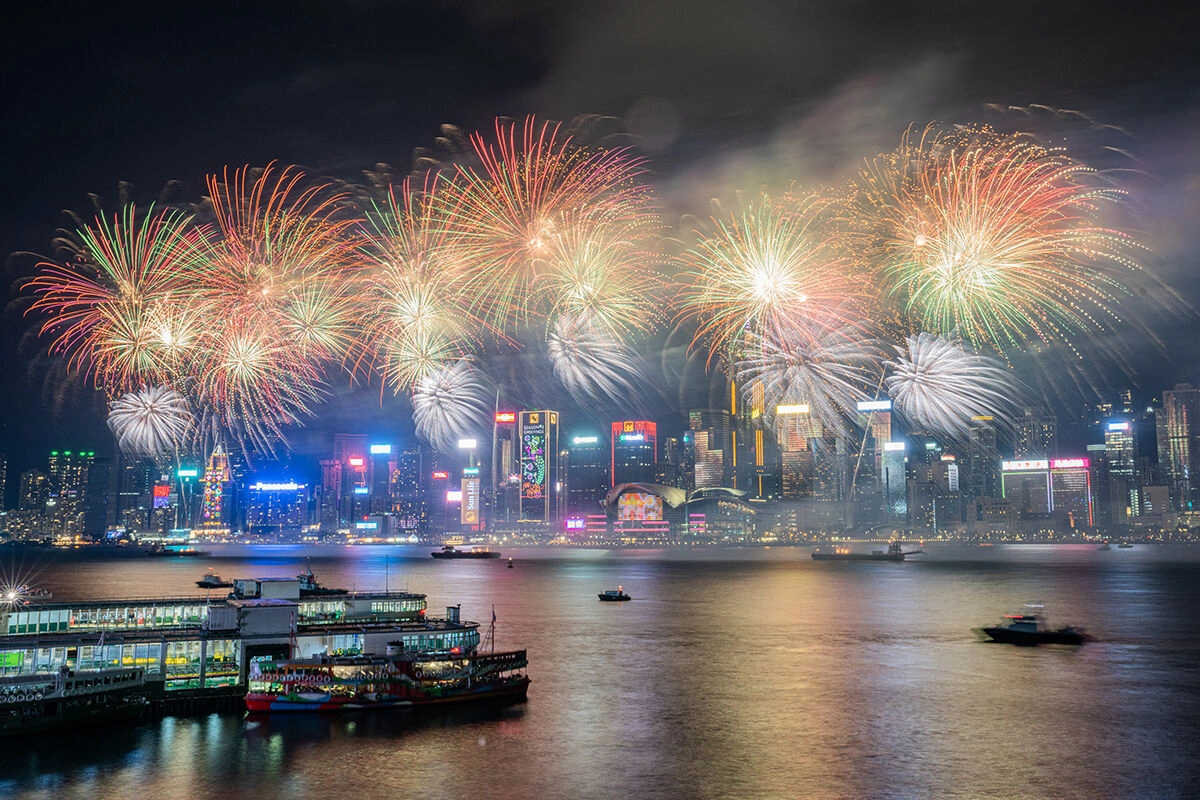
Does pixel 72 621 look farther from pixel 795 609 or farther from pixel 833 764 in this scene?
pixel 795 609

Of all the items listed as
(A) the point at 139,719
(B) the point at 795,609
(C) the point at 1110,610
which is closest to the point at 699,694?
(A) the point at 139,719

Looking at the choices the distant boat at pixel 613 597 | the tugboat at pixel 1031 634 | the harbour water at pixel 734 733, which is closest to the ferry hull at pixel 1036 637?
the tugboat at pixel 1031 634

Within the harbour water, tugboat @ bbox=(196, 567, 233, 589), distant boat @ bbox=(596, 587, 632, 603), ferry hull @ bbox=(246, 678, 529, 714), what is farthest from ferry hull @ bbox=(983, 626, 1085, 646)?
tugboat @ bbox=(196, 567, 233, 589)

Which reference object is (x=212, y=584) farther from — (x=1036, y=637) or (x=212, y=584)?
(x=1036, y=637)

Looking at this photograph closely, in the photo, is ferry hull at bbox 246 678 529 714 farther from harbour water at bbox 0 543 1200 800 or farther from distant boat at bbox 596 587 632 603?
distant boat at bbox 596 587 632 603

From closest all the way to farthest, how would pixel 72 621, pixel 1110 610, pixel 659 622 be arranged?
pixel 72 621 → pixel 659 622 → pixel 1110 610

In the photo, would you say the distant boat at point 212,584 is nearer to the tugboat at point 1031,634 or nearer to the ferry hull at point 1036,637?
the tugboat at point 1031,634

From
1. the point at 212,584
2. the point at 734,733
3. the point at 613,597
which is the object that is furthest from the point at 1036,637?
the point at 212,584

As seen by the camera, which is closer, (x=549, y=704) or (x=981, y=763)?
(x=981, y=763)

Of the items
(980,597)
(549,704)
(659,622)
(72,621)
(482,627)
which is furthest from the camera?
(980,597)
